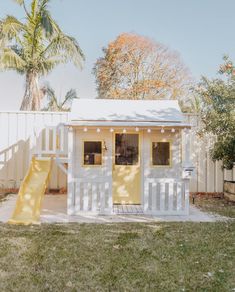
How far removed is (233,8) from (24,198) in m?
12.9

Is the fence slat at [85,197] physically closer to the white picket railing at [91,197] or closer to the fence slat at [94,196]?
the white picket railing at [91,197]

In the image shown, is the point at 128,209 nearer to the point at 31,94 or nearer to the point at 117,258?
the point at 117,258

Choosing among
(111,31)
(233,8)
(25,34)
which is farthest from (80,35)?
(233,8)

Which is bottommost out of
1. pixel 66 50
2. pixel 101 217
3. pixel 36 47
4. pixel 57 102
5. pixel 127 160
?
pixel 101 217

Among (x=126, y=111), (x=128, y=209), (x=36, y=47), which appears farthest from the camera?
(x=36, y=47)

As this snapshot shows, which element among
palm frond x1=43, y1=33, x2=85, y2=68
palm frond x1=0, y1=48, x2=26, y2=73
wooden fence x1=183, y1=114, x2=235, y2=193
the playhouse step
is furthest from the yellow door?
palm frond x1=0, y1=48, x2=26, y2=73

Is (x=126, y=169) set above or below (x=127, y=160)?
below

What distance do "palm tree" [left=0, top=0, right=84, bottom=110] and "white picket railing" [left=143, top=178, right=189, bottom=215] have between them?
994 cm

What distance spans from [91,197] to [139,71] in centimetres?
1516

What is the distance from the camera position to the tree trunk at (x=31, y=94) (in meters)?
14.8

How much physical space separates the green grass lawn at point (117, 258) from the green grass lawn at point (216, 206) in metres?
1.50

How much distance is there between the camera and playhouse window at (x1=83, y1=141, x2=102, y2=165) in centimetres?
718

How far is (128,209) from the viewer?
7332mm

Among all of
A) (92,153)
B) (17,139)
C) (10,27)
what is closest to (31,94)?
(10,27)
